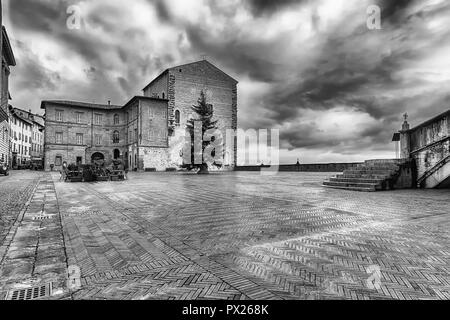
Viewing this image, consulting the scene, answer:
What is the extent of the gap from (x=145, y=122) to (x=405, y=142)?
Answer: 32307 millimetres

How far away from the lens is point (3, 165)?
24.0 meters

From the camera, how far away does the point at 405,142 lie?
13.3m

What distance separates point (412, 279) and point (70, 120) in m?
48.3

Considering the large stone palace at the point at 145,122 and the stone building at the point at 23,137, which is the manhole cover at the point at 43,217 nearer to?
the large stone palace at the point at 145,122

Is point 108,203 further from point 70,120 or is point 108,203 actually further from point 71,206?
point 70,120

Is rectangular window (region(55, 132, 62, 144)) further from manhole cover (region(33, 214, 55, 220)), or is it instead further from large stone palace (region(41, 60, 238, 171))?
manhole cover (region(33, 214, 55, 220))

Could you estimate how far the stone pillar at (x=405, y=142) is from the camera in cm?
1321

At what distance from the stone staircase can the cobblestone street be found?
5.45 meters

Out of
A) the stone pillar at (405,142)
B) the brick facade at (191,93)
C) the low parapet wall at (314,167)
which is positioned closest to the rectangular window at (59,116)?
the brick facade at (191,93)

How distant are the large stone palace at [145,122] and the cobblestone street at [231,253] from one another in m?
32.7

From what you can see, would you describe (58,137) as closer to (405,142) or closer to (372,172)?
(372,172)

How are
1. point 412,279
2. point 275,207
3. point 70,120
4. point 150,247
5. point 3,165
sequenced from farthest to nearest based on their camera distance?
point 70,120 < point 3,165 < point 275,207 < point 150,247 < point 412,279
